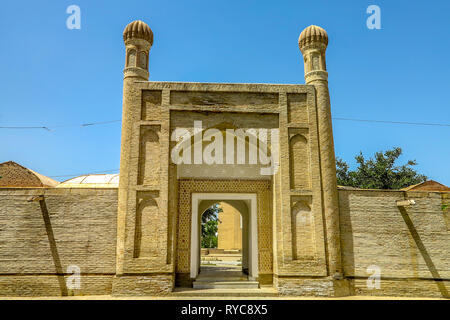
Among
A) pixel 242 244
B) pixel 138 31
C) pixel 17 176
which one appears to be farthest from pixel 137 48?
pixel 17 176

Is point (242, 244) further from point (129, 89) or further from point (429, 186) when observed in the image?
point (429, 186)

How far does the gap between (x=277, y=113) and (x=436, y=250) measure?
4.93 m

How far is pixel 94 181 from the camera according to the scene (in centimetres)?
1253

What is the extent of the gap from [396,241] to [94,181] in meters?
Result: 9.53

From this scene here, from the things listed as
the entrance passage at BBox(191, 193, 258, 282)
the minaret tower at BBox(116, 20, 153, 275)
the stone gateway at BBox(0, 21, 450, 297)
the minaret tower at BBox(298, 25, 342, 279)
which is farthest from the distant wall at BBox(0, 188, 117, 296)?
the minaret tower at BBox(298, 25, 342, 279)

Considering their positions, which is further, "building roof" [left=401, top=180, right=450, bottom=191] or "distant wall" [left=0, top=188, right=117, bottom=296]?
"building roof" [left=401, top=180, right=450, bottom=191]

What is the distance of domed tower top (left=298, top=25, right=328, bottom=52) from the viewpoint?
9.33 metres

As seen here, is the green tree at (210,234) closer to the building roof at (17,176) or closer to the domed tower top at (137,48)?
the building roof at (17,176)

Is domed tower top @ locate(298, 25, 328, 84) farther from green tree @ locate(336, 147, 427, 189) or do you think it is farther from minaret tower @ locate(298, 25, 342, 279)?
green tree @ locate(336, 147, 427, 189)

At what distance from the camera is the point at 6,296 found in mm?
7742

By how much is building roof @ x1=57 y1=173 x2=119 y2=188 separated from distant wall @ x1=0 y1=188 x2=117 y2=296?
377 cm

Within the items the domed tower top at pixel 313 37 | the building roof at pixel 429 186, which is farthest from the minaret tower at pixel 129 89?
the building roof at pixel 429 186
